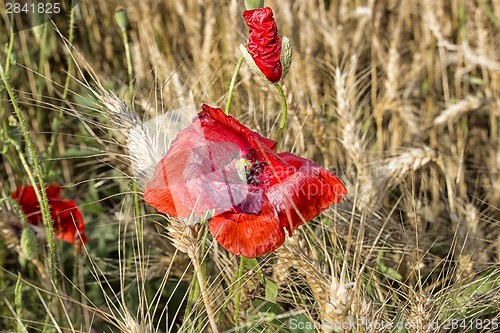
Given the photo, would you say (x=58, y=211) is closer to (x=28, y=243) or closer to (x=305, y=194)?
(x=28, y=243)

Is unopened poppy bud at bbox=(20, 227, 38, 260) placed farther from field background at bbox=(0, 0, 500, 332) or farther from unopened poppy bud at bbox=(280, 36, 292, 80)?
unopened poppy bud at bbox=(280, 36, 292, 80)

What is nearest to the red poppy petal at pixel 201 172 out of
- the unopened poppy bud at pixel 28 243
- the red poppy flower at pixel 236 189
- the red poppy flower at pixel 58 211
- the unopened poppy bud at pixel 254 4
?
the red poppy flower at pixel 236 189

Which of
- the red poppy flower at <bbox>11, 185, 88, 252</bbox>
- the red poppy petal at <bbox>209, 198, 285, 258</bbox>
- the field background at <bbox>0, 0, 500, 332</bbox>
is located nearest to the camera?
the red poppy petal at <bbox>209, 198, 285, 258</bbox>

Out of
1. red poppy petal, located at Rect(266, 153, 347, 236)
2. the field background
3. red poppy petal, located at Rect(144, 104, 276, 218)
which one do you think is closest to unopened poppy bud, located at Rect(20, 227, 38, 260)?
the field background

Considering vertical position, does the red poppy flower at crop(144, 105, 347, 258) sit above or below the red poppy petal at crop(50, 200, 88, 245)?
above

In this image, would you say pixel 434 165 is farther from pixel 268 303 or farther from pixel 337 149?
pixel 268 303

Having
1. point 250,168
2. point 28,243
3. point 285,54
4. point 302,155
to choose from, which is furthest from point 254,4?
point 28,243

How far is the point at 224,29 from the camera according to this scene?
1491 mm

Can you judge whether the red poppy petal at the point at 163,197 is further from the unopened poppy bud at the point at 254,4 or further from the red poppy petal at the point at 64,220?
the red poppy petal at the point at 64,220

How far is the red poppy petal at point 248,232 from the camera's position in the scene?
564 mm

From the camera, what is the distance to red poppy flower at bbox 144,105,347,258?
1.87ft

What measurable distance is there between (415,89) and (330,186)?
3.87ft

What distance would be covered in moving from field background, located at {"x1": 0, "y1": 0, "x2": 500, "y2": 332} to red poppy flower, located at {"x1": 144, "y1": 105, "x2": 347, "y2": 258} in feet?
0.18

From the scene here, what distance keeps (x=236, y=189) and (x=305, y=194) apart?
0.29 feet
